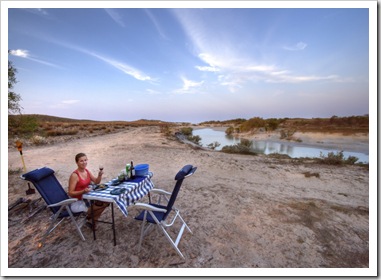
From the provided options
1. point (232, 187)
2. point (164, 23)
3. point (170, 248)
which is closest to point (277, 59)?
point (164, 23)

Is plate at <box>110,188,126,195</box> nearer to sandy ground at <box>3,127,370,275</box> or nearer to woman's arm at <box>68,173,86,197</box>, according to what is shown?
woman's arm at <box>68,173,86,197</box>

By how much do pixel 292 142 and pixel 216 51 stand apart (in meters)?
15.5

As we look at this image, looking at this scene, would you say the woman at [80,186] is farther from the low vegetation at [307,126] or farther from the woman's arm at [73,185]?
the low vegetation at [307,126]

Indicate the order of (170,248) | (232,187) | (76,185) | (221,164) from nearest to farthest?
1. (170,248)
2. (76,185)
3. (232,187)
4. (221,164)

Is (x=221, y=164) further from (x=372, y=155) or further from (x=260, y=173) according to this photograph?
(x=372, y=155)

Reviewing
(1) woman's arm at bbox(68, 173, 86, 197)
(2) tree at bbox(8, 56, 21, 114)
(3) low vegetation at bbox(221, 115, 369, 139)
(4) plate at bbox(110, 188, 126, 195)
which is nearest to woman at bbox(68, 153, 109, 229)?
(1) woman's arm at bbox(68, 173, 86, 197)

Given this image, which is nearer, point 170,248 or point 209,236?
point 170,248

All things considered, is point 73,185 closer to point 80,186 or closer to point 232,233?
point 80,186

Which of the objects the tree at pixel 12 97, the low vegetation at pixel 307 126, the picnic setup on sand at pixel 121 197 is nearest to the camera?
the picnic setup on sand at pixel 121 197

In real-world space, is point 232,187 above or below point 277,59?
below

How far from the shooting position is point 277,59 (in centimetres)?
458

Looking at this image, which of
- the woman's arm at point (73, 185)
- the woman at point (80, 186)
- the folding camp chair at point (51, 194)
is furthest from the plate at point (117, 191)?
the folding camp chair at point (51, 194)

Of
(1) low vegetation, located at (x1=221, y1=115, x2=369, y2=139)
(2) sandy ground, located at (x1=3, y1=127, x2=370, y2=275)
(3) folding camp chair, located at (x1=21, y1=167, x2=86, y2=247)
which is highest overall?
(1) low vegetation, located at (x1=221, y1=115, x2=369, y2=139)

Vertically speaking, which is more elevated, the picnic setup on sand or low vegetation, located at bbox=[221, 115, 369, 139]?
low vegetation, located at bbox=[221, 115, 369, 139]
